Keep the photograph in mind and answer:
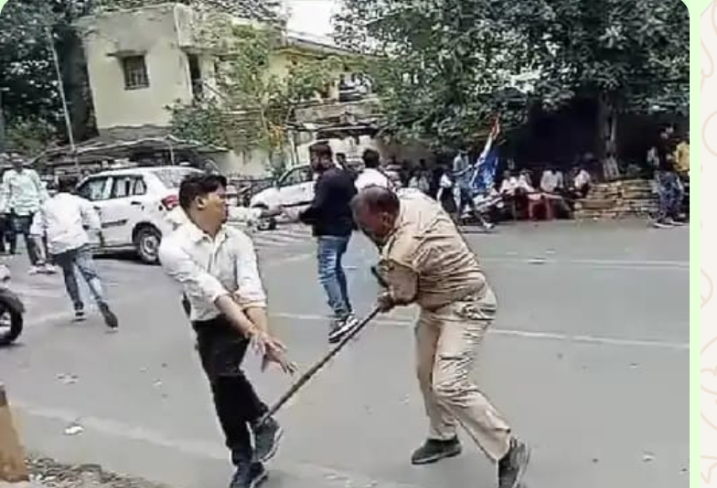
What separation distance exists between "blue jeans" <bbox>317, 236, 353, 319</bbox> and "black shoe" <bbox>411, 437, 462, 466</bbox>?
10.6ft

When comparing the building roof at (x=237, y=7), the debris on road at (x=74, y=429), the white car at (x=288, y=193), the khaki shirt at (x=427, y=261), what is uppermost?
the building roof at (x=237, y=7)

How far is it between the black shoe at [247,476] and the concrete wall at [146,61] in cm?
2196

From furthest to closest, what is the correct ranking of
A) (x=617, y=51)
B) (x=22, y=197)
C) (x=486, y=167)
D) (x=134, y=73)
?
(x=134, y=73), (x=486, y=167), (x=617, y=51), (x=22, y=197)

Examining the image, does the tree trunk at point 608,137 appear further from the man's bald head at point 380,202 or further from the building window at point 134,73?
the man's bald head at point 380,202

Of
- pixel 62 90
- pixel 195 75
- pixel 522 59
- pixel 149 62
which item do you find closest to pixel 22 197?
pixel 522 59

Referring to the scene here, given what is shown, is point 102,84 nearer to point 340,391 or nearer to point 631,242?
point 631,242

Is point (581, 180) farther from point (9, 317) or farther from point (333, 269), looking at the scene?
point (9, 317)

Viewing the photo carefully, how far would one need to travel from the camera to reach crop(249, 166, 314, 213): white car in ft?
64.5

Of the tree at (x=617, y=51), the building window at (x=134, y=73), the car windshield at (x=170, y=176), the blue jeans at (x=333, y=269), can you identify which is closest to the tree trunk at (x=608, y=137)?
the tree at (x=617, y=51)

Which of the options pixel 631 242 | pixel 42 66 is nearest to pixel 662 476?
pixel 631 242

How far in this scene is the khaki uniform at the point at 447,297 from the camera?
14.8ft

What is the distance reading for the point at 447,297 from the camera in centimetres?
464

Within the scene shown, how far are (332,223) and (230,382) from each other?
11.7ft

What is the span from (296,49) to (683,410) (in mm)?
21896
